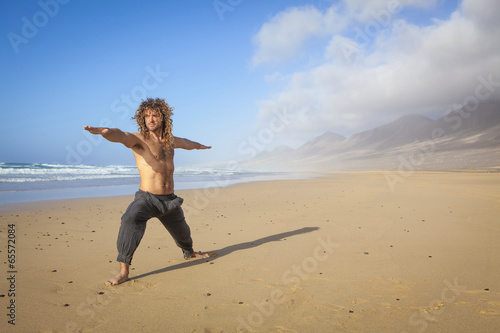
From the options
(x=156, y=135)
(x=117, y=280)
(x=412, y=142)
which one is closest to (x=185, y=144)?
(x=156, y=135)

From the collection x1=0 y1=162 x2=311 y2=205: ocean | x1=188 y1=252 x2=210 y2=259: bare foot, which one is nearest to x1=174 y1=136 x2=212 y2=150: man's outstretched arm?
x1=188 y1=252 x2=210 y2=259: bare foot

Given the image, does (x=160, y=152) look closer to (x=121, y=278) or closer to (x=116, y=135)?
(x=116, y=135)

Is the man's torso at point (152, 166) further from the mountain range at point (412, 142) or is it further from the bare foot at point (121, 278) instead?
the mountain range at point (412, 142)

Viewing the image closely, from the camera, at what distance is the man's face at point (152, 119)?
4.42 m

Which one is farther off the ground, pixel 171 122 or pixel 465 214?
pixel 171 122

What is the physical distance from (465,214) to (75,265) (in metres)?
9.29

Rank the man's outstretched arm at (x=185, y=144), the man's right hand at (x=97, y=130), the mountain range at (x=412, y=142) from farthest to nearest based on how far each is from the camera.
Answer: the mountain range at (x=412, y=142) < the man's outstretched arm at (x=185, y=144) < the man's right hand at (x=97, y=130)

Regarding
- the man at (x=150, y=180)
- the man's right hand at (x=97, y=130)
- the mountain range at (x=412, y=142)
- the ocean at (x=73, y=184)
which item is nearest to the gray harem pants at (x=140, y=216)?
the man at (x=150, y=180)

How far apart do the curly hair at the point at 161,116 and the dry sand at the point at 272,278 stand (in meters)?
2.04

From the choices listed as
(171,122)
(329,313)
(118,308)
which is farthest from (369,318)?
(171,122)

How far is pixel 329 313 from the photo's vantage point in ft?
9.61

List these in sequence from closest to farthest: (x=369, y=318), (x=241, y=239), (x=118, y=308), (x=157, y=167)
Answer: (x=369, y=318)
(x=118, y=308)
(x=157, y=167)
(x=241, y=239)

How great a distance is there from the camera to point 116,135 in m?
3.79

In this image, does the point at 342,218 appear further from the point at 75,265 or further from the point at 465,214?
the point at 75,265
